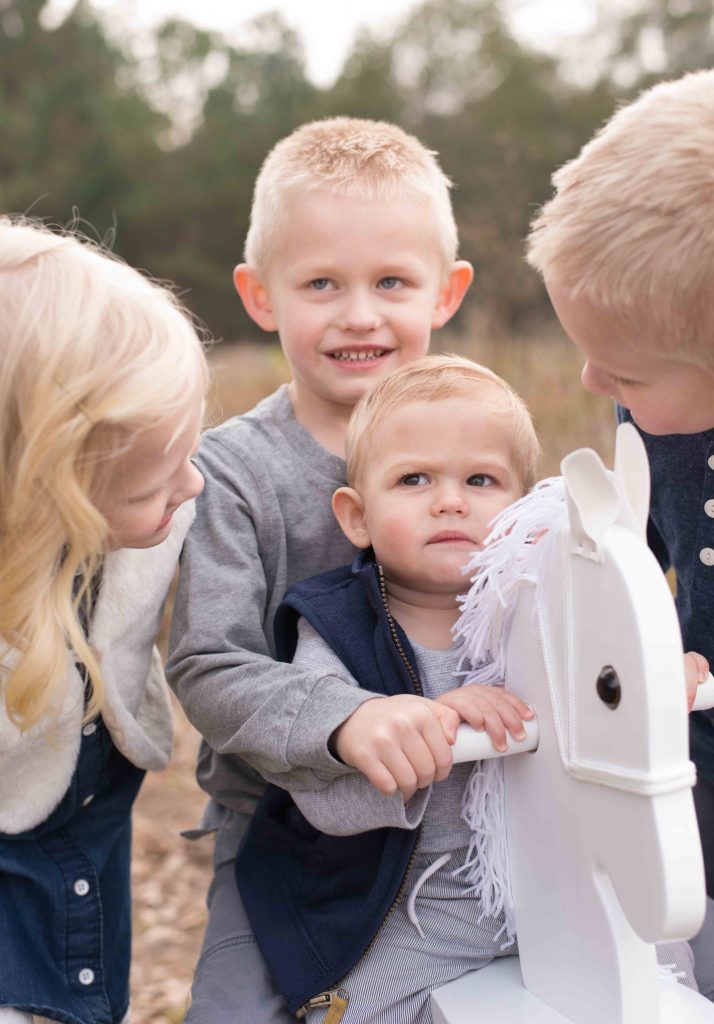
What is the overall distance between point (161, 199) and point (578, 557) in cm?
2996

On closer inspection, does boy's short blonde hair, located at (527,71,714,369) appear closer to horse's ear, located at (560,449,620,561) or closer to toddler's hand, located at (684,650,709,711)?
horse's ear, located at (560,449,620,561)

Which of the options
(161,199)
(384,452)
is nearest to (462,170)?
(161,199)

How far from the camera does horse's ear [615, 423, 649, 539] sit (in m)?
1.35

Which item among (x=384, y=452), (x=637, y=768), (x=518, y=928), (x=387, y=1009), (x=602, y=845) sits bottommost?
(x=387, y=1009)

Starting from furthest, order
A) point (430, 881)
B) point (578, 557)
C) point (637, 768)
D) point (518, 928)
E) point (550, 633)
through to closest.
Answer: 1. point (430, 881)
2. point (518, 928)
3. point (550, 633)
4. point (578, 557)
5. point (637, 768)

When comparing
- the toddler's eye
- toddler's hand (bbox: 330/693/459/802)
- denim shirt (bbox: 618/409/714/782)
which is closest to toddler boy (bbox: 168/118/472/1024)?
the toddler's eye

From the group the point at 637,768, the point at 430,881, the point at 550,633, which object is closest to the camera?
the point at 637,768

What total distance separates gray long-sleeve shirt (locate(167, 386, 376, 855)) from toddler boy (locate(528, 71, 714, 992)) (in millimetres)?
664

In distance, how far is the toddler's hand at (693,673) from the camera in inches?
64.2

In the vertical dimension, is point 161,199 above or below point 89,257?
above

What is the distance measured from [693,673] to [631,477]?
0.47m

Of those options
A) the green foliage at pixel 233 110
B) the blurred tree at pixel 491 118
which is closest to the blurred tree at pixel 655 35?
the green foliage at pixel 233 110

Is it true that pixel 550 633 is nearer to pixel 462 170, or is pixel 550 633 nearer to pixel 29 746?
pixel 29 746

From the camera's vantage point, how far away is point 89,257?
1727 millimetres
